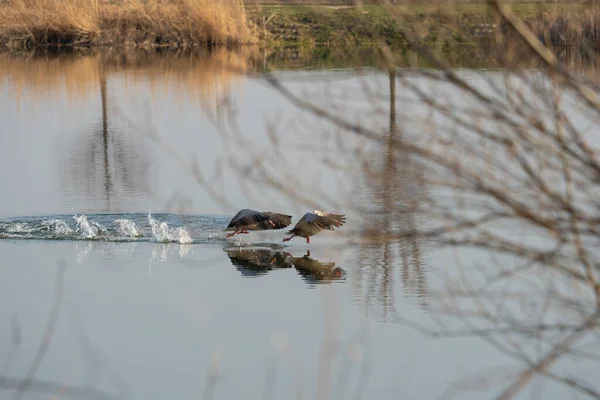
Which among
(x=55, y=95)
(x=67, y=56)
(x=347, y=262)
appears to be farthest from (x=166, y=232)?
(x=67, y=56)

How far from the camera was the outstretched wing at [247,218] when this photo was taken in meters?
8.22

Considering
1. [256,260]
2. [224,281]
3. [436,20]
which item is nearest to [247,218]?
[256,260]

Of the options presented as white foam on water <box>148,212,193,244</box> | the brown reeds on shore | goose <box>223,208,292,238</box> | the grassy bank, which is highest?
the grassy bank

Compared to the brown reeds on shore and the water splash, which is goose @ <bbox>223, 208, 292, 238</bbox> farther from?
the brown reeds on shore

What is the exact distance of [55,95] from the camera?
17328 mm

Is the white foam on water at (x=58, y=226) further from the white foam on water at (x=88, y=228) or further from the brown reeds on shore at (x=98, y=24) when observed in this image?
the brown reeds on shore at (x=98, y=24)

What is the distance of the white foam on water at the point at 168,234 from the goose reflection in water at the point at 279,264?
39cm

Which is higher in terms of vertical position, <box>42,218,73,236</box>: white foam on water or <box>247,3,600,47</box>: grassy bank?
<box>247,3,600,47</box>: grassy bank

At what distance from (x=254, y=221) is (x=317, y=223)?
1.55 ft

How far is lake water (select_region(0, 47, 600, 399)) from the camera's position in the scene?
376 cm

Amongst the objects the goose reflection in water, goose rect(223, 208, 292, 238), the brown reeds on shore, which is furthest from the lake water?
the brown reeds on shore

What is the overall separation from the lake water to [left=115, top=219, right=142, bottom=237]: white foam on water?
0.05 feet

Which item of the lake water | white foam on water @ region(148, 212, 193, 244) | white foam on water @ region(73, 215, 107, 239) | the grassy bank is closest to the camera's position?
the grassy bank

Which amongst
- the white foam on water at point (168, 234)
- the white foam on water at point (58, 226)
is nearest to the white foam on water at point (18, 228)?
the white foam on water at point (58, 226)
